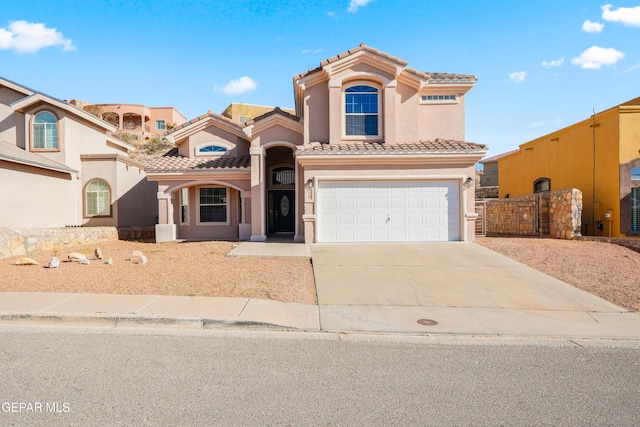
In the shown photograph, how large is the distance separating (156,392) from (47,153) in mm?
19512

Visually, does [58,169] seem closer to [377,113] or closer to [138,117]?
[377,113]

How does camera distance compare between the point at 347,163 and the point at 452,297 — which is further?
the point at 347,163

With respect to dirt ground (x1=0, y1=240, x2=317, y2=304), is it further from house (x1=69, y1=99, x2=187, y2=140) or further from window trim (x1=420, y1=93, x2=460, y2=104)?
house (x1=69, y1=99, x2=187, y2=140)

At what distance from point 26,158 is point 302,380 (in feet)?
60.0

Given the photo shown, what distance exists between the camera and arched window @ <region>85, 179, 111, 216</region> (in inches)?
789

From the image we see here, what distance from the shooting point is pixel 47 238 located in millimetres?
13977

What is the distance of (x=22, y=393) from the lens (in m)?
3.88

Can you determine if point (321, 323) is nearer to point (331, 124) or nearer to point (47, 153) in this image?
point (331, 124)

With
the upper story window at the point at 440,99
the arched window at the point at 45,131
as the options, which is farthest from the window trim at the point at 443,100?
the arched window at the point at 45,131

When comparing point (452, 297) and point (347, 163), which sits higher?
point (347, 163)

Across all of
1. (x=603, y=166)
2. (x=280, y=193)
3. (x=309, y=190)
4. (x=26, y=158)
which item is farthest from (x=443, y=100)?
(x=26, y=158)

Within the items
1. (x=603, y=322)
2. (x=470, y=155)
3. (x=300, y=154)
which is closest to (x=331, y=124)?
(x=300, y=154)

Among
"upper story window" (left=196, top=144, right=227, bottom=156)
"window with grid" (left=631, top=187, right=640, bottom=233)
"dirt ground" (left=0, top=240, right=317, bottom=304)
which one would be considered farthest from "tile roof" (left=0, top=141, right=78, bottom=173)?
"window with grid" (left=631, top=187, right=640, bottom=233)

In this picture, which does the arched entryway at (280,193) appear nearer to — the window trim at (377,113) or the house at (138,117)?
the window trim at (377,113)
